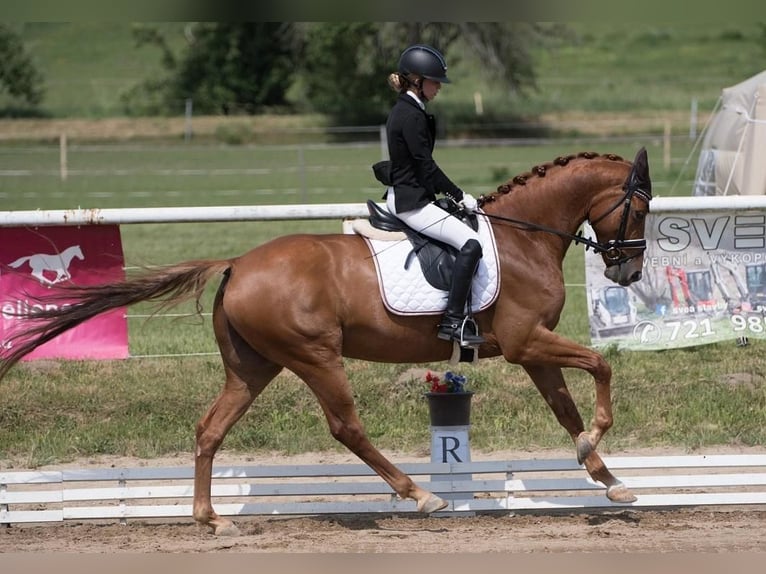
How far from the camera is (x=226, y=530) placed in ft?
21.3

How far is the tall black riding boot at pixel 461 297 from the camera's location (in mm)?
6375

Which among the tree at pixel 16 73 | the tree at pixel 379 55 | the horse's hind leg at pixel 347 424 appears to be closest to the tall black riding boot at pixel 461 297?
the horse's hind leg at pixel 347 424

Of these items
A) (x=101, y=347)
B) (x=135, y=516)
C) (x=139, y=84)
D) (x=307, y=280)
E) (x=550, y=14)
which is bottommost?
(x=135, y=516)

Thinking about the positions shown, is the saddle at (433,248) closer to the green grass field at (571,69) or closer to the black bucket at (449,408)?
the black bucket at (449,408)

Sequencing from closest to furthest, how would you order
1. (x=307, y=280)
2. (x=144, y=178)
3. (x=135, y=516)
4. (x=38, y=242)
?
(x=307, y=280), (x=135, y=516), (x=38, y=242), (x=144, y=178)

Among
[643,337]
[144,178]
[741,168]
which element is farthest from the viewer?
[144,178]

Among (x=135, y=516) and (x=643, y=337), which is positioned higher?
(x=643, y=337)

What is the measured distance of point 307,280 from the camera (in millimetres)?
6391

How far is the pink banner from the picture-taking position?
30.6ft

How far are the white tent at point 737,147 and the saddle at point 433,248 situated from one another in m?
9.39

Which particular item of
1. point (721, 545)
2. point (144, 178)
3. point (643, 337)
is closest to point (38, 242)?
point (643, 337)

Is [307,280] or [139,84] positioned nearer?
[307,280]

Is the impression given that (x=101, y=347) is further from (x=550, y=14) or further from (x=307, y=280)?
(x=550, y=14)

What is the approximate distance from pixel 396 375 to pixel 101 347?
8.72 ft
